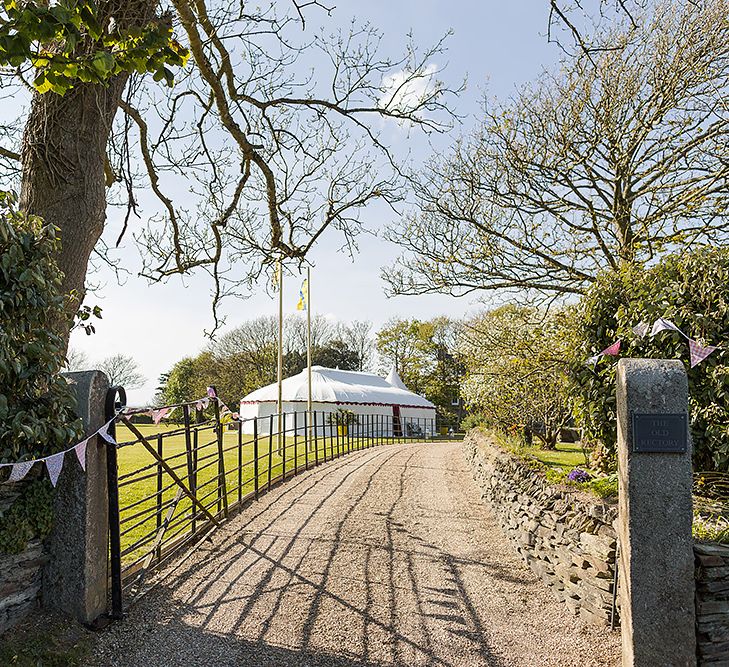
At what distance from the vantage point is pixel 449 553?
611cm

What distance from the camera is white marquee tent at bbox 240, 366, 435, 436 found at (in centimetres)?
2657

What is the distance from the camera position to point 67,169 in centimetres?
458

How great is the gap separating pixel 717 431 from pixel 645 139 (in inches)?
192

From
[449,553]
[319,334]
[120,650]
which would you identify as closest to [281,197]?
[449,553]

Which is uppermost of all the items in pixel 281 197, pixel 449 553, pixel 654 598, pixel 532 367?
pixel 281 197

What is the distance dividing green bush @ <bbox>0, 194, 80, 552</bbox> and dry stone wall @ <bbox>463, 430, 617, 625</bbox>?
3827 millimetres

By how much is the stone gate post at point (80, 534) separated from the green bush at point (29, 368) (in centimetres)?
11

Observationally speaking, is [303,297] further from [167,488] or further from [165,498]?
[167,488]

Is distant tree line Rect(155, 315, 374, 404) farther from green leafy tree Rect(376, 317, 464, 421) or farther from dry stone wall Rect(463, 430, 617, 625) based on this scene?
dry stone wall Rect(463, 430, 617, 625)

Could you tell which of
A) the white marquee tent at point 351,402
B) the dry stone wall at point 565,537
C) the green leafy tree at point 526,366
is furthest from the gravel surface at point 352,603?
the white marquee tent at point 351,402

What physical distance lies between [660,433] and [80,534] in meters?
3.83

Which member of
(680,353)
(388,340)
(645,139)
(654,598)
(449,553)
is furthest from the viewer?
(388,340)

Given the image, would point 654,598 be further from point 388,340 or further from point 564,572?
point 388,340

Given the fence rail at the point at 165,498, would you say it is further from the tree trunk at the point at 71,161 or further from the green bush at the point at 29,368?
the tree trunk at the point at 71,161
